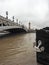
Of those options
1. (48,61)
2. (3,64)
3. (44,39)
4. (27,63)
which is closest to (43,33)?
(44,39)

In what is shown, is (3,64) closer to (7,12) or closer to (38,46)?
(38,46)

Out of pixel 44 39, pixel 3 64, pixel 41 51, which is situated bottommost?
pixel 3 64

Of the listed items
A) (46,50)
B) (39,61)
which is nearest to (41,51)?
(46,50)

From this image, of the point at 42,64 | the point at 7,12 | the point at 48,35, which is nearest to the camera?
the point at 48,35

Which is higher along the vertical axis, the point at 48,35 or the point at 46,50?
the point at 48,35

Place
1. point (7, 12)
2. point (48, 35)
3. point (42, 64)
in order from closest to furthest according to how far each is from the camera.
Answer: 1. point (48, 35)
2. point (42, 64)
3. point (7, 12)

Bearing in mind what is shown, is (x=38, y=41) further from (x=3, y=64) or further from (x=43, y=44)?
(x=3, y=64)

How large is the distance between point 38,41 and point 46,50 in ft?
1.62

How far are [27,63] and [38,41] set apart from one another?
0.92 meters

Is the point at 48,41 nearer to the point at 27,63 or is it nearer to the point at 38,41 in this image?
the point at 38,41

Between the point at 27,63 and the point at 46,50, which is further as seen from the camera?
the point at 27,63

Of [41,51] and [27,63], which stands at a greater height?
[41,51]

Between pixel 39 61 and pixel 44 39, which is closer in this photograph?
pixel 44 39

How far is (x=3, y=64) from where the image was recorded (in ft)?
20.9
